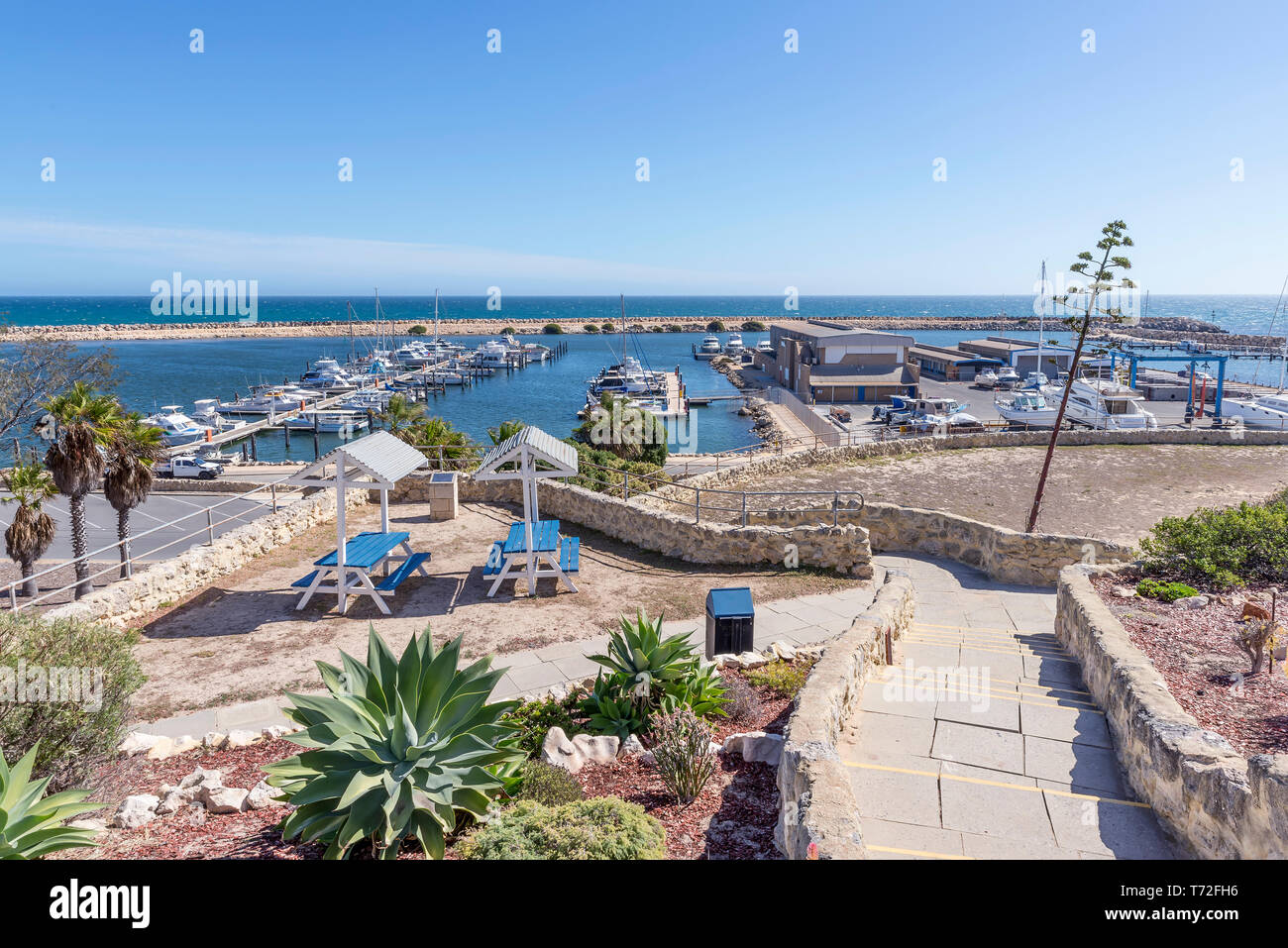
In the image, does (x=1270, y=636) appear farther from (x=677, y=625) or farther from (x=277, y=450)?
(x=277, y=450)

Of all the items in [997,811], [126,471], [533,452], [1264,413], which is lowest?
[997,811]

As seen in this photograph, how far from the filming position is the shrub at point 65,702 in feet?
18.4

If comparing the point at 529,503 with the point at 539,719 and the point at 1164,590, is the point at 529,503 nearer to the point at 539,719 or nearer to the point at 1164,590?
the point at 539,719

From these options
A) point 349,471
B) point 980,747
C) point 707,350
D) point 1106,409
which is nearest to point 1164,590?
point 980,747

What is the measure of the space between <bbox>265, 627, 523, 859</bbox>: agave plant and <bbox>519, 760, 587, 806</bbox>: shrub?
11.0 inches

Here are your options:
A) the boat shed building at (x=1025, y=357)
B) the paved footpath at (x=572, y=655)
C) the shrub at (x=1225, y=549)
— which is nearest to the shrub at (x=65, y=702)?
the paved footpath at (x=572, y=655)

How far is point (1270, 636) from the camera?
7.18 meters

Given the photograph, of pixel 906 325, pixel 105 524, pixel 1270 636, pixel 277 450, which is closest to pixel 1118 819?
pixel 1270 636

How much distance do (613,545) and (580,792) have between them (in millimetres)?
9812

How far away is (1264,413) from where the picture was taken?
39.4 m

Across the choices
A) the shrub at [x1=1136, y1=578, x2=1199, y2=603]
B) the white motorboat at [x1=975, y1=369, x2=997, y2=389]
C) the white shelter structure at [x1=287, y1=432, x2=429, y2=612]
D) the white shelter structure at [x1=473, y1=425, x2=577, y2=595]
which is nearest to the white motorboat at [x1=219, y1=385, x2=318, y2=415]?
the white motorboat at [x1=975, y1=369, x2=997, y2=389]

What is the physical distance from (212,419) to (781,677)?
6059 centimetres

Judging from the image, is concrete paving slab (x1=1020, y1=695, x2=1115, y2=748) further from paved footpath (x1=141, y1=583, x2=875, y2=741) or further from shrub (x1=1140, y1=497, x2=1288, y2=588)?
shrub (x1=1140, y1=497, x2=1288, y2=588)

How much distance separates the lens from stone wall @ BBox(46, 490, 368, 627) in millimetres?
10547
